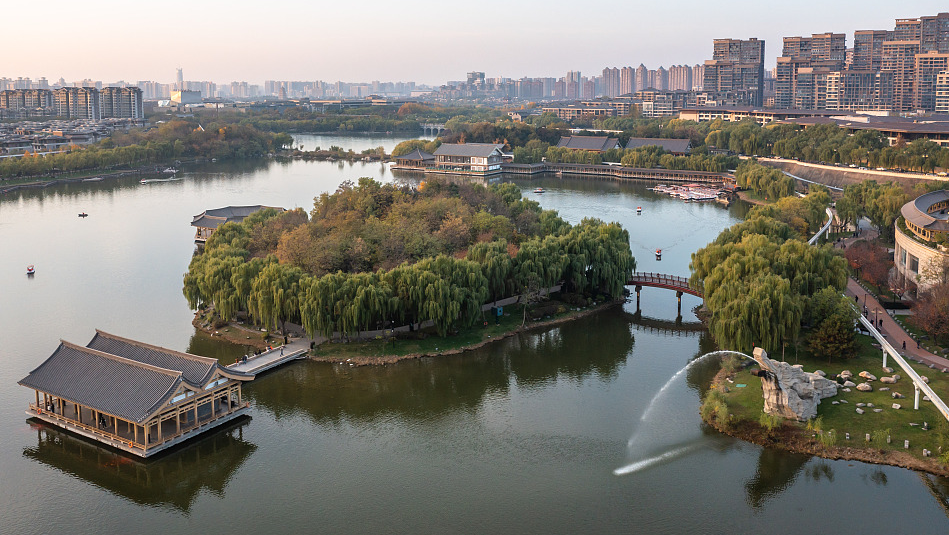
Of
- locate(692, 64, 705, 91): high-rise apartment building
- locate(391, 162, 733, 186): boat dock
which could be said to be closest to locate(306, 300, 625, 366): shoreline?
locate(391, 162, 733, 186): boat dock

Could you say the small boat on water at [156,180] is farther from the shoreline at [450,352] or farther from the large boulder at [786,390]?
the large boulder at [786,390]

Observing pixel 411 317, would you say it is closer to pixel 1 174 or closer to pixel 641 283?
pixel 641 283

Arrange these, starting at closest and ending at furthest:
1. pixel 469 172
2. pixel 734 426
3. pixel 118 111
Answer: pixel 734 426, pixel 469 172, pixel 118 111

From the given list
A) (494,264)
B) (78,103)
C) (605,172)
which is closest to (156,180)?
(605,172)

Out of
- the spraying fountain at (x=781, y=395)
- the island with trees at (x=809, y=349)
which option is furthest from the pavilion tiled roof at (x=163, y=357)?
the island with trees at (x=809, y=349)

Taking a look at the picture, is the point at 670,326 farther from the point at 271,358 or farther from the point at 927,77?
the point at 927,77

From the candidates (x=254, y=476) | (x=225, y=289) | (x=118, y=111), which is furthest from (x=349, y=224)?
(x=118, y=111)
